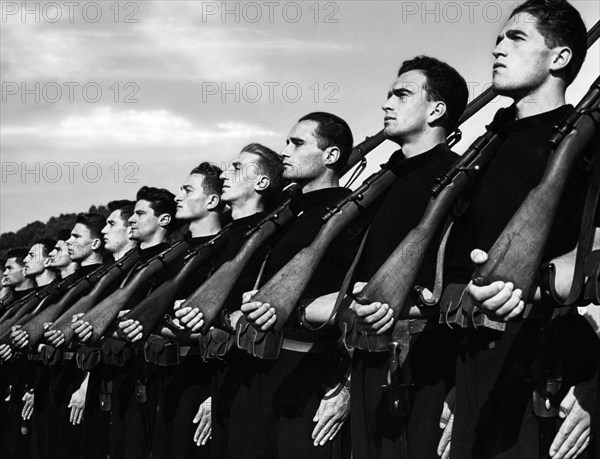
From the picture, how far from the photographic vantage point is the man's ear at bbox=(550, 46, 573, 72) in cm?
465

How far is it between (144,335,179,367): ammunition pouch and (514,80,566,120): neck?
3.82 m

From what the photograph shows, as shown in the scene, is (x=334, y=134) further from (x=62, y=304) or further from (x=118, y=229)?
(x=62, y=304)

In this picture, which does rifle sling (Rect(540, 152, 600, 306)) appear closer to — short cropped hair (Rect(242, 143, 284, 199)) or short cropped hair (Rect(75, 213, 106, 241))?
short cropped hair (Rect(242, 143, 284, 199))

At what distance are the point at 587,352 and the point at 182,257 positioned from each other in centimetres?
472

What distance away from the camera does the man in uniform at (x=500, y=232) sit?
13.4ft

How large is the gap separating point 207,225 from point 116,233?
2072 mm

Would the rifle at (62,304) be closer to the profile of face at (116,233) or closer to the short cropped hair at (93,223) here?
the profile of face at (116,233)

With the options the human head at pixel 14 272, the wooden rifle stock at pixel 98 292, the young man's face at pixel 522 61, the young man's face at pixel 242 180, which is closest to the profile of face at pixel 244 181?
the young man's face at pixel 242 180

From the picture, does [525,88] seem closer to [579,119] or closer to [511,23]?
[511,23]

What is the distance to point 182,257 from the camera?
8406mm

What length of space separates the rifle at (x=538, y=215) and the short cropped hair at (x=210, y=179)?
4703 millimetres

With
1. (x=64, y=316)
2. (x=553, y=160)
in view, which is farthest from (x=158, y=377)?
(x=553, y=160)

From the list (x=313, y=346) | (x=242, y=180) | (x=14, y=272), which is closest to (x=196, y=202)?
(x=242, y=180)

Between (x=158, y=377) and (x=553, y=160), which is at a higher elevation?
(x=553, y=160)
